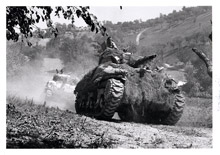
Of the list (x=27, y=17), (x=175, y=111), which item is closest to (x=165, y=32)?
(x=175, y=111)

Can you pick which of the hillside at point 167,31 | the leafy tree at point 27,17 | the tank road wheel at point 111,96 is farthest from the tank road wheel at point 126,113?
the hillside at point 167,31

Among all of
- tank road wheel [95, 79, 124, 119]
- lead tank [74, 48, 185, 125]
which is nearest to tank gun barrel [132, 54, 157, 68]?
lead tank [74, 48, 185, 125]

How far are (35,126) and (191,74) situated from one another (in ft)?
62.4

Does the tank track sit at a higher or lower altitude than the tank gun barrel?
lower

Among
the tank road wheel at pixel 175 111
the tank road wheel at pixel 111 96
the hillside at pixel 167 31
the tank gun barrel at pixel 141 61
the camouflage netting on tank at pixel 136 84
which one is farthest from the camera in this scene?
the hillside at pixel 167 31

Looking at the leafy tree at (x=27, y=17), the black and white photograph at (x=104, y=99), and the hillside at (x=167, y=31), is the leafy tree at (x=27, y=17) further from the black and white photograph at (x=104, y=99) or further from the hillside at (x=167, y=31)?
the hillside at (x=167, y=31)

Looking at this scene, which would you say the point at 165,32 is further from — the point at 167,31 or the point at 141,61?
the point at 141,61

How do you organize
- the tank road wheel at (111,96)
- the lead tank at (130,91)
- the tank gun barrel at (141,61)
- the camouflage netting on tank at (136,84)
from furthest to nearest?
the tank gun barrel at (141,61)
the camouflage netting on tank at (136,84)
the lead tank at (130,91)
the tank road wheel at (111,96)

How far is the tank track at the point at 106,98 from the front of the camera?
9609mm

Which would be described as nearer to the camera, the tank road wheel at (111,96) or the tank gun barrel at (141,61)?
the tank road wheel at (111,96)

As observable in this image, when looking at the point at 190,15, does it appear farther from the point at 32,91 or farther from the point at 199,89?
the point at 32,91

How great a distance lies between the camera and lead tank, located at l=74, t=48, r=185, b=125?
9.92m

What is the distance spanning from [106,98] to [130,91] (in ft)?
3.46

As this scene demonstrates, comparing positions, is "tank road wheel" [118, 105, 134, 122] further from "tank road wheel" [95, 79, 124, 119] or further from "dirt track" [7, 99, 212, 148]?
"dirt track" [7, 99, 212, 148]
